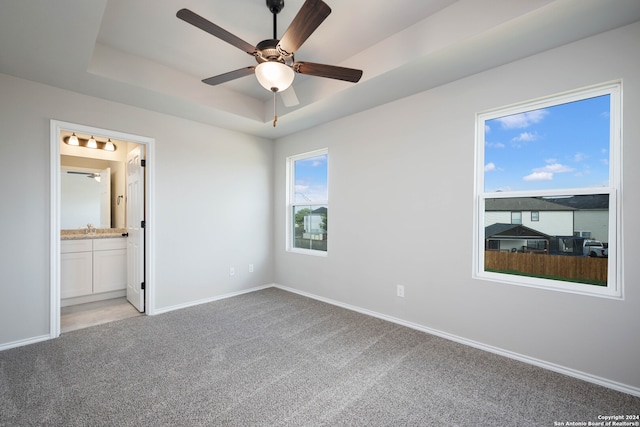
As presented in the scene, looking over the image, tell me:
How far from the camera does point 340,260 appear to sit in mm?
3707

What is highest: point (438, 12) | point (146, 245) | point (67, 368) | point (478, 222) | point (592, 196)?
point (438, 12)

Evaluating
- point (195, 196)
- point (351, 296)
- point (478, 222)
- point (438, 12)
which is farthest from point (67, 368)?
point (438, 12)

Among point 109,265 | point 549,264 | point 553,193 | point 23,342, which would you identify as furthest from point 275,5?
point 109,265

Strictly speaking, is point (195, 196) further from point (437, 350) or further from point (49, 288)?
point (437, 350)

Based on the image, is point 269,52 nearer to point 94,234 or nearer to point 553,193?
point 553,193

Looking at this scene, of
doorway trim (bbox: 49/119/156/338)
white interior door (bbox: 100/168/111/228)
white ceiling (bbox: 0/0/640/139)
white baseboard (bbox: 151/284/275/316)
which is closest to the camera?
white ceiling (bbox: 0/0/640/139)

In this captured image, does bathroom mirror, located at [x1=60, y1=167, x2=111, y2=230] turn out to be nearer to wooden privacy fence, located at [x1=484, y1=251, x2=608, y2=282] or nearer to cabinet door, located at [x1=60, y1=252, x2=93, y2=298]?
cabinet door, located at [x1=60, y1=252, x2=93, y2=298]

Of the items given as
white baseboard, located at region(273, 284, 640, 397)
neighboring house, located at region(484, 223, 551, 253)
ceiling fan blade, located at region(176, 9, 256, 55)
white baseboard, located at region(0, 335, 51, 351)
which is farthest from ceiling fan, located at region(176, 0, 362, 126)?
white baseboard, located at region(0, 335, 51, 351)

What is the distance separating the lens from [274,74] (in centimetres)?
187

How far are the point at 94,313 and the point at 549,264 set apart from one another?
16.1 ft

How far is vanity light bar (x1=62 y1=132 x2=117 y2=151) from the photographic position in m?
4.08

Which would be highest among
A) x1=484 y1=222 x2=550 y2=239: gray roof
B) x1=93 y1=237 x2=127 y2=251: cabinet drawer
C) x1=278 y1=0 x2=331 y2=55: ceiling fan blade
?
x1=278 y1=0 x2=331 y2=55: ceiling fan blade

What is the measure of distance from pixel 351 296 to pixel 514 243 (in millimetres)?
1889

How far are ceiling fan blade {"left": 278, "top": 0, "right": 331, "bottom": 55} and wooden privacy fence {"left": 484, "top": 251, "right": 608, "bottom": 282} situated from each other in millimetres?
2337
